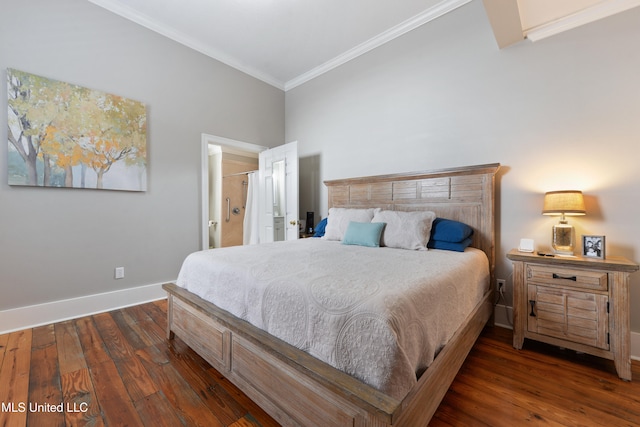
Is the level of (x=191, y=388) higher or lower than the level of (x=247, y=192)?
lower

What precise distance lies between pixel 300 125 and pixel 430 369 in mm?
3888

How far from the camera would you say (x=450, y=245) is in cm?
226

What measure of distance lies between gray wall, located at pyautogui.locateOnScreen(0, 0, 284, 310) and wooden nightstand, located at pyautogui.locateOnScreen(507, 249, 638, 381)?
3.53m

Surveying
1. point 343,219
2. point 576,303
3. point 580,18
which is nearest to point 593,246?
point 576,303

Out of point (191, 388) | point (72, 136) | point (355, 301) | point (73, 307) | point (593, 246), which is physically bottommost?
point (191, 388)

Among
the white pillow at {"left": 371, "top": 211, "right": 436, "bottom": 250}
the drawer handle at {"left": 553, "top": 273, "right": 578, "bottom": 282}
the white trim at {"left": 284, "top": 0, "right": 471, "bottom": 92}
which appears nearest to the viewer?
the drawer handle at {"left": 553, "top": 273, "right": 578, "bottom": 282}

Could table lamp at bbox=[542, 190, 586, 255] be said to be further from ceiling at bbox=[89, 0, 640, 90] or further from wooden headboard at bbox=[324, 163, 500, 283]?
Answer: ceiling at bbox=[89, 0, 640, 90]

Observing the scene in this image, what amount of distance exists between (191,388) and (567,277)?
2.58 metres

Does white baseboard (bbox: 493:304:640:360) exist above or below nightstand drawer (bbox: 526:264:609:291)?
below

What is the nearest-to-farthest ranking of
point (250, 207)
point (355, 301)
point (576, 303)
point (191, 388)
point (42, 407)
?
point (355, 301) < point (42, 407) < point (191, 388) < point (576, 303) < point (250, 207)

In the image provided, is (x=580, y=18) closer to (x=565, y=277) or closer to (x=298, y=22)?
(x=565, y=277)

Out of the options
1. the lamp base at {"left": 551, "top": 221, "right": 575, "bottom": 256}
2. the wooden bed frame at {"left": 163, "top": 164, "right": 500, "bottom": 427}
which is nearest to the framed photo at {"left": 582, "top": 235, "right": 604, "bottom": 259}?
the lamp base at {"left": 551, "top": 221, "right": 575, "bottom": 256}

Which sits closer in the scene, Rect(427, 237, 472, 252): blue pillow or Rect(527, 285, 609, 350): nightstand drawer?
Rect(527, 285, 609, 350): nightstand drawer

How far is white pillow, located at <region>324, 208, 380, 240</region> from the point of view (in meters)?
2.79
